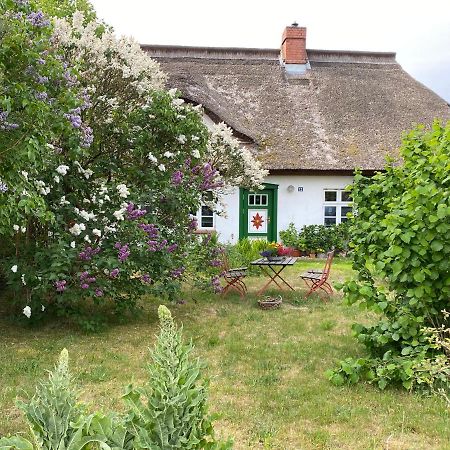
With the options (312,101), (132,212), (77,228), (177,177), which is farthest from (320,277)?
(312,101)

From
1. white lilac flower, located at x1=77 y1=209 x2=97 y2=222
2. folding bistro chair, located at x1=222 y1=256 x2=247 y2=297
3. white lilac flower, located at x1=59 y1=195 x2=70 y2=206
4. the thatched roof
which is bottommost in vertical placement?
folding bistro chair, located at x1=222 y1=256 x2=247 y2=297

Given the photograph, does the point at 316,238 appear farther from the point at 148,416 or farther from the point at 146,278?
the point at 148,416

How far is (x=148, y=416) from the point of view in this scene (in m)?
1.73

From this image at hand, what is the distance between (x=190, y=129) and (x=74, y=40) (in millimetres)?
1958

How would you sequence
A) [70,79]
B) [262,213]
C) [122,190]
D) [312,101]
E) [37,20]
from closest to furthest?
1. [37,20]
2. [70,79]
3. [122,190]
4. [262,213]
5. [312,101]

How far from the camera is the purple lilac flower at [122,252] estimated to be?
259 inches

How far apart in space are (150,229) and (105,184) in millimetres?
918

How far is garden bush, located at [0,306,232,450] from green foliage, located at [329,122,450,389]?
314cm

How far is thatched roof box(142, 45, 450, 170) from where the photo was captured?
16.1m

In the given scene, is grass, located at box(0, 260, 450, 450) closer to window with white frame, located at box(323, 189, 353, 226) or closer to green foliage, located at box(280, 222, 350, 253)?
green foliage, located at box(280, 222, 350, 253)

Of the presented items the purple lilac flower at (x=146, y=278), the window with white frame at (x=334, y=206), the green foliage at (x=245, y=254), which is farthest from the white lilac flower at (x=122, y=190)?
the window with white frame at (x=334, y=206)

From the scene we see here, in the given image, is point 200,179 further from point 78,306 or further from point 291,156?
point 291,156

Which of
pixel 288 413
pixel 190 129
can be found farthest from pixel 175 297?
pixel 288 413

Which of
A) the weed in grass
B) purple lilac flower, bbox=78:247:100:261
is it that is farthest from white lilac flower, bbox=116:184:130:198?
the weed in grass
